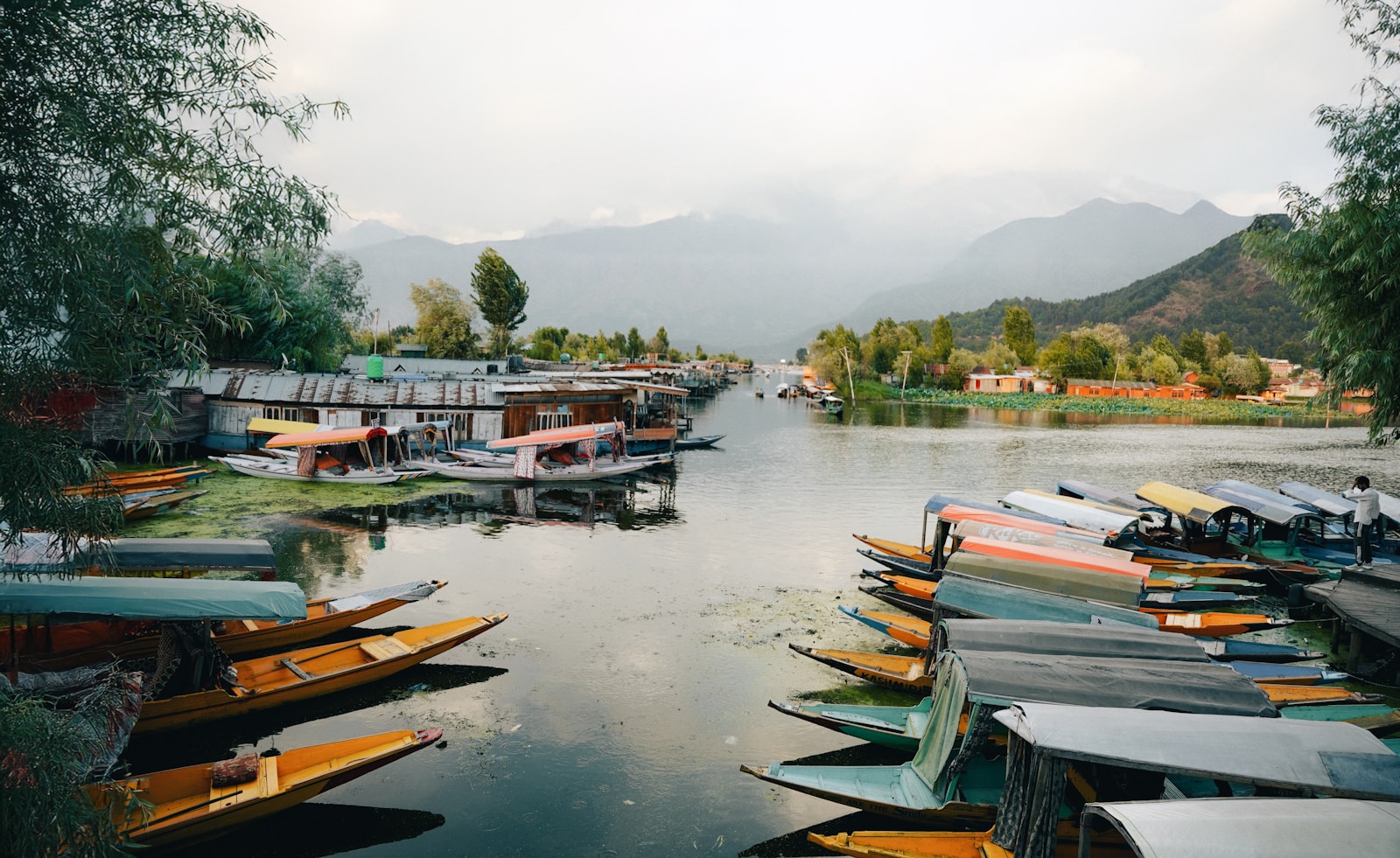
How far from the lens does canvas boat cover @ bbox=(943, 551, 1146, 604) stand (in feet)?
37.5

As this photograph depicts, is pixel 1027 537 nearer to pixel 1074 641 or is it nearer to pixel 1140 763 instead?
pixel 1074 641

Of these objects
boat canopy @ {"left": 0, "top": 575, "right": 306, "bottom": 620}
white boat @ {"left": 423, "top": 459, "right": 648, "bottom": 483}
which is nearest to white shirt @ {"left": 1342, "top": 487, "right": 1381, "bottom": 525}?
boat canopy @ {"left": 0, "top": 575, "right": 306, "bottom": 620}

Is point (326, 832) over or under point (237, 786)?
under

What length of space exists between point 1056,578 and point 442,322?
2613 inches

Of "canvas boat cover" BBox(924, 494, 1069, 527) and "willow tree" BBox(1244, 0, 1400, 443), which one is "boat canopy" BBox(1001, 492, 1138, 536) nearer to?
"canvas boat cover" BBox(924, 494, 1069, 527)

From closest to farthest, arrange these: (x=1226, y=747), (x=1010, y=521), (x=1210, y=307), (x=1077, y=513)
A: (x=1226, y=747) → (x=1010, y=521) → (x=1077, y=513) → (x=1210, y=307)

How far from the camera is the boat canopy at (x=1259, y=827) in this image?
15.9ft

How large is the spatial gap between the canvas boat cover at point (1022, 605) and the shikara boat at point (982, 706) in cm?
211

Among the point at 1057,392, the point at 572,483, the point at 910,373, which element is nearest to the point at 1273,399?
the point at 1057,392

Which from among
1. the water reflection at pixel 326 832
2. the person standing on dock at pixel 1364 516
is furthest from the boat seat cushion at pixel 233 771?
the person standing on dock at pixel 1364 516

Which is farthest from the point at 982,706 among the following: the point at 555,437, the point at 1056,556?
the point at 555,437

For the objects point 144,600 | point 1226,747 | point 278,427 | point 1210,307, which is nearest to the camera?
point 1226,747

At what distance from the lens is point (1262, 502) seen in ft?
61.1

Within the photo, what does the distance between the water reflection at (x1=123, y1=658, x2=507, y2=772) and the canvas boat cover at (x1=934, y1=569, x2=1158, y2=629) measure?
7778mm
